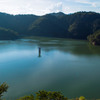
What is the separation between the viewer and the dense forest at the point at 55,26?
73.7m

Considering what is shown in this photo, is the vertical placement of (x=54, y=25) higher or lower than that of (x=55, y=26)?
higher

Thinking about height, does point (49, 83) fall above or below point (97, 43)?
below

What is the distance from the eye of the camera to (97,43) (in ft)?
131

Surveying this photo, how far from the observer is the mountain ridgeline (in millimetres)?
73844

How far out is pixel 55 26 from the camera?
85.5m

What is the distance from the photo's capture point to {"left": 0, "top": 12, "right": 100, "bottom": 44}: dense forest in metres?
73.7

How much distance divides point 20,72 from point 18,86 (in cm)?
341

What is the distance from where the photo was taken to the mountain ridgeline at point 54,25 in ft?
242

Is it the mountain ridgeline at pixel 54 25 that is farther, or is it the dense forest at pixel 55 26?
the mountain ridgeline at pixel 54 25

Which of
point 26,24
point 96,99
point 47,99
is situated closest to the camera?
point 47,99

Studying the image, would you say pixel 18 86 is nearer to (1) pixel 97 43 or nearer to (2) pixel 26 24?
(1) pixel 97 43

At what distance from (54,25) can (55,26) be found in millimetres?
1338

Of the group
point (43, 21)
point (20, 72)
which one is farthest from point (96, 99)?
point (43, 21)

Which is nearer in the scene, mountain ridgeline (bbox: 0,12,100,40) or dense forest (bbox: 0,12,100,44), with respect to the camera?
dense forest (bbox: 0,12,100,44)
